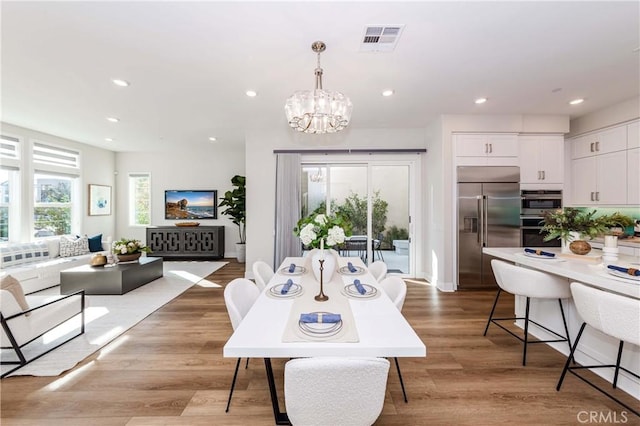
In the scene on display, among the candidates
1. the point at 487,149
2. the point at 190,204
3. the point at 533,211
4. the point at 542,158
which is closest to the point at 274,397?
the point at 487,149

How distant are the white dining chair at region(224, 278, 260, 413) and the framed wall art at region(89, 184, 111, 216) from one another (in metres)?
6.46

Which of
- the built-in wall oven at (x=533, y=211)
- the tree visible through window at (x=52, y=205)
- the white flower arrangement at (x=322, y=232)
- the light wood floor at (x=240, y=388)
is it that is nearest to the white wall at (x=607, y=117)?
the built-in wall oven at (x=533, y=211)

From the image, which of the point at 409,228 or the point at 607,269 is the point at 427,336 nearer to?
the point at 607,269

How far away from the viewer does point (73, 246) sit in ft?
16.5

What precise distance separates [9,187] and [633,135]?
985cm

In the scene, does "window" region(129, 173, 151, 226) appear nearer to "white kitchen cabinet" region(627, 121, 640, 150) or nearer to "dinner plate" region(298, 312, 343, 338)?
"dinner plate" region(298, 312, 343, 338)

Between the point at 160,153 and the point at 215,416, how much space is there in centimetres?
707

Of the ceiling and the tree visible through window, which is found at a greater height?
the ceiling

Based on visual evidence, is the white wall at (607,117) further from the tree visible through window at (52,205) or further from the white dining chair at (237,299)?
the tree visible through window at (52,205)

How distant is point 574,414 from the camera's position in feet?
5.71

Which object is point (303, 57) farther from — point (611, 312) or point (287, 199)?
point (611, 312)

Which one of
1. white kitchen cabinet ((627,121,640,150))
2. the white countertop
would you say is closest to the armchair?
the white countertop

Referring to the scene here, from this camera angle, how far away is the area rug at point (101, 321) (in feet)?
7.40

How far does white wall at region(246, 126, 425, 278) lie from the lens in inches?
194
